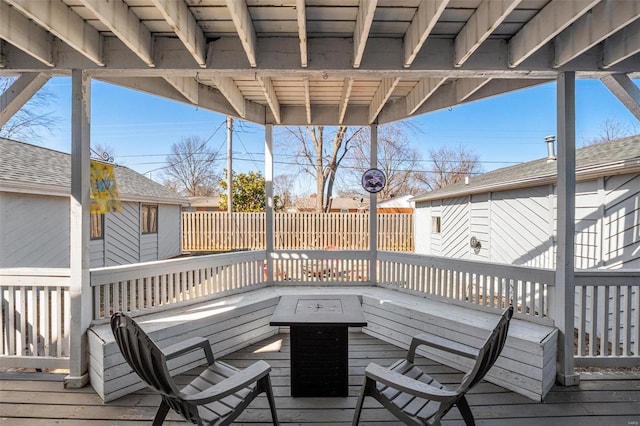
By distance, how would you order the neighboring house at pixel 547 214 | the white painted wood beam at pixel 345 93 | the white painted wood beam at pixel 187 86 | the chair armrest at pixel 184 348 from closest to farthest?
the chair armrest at pixel 184 348
the white painted wood beam at pixel 187 86
the white painted wood beam at pixel 345 93
the neighboring house at pixel 547 214

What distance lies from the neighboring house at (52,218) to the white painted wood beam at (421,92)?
593cm

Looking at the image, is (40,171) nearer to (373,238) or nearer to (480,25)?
(373,238)

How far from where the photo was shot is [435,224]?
9.10 metres

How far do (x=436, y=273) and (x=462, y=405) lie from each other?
1.85m

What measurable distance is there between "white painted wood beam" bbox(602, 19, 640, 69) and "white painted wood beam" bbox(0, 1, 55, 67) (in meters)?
4.31

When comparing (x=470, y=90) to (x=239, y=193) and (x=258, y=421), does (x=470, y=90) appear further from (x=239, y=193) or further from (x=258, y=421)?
(x=239, y=193)

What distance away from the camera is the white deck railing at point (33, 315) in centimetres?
259

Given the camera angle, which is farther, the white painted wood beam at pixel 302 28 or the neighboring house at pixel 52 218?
the neighboring house at pixel 52 218

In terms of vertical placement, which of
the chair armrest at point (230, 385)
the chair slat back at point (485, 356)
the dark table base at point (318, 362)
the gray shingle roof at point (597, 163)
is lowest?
the dark table base at point (318, 362)

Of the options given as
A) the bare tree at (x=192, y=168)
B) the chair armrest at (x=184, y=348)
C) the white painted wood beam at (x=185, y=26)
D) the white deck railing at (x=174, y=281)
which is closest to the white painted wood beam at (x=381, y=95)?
the white painted wood beam at (x=185, y=26)

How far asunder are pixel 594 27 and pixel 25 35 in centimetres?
397

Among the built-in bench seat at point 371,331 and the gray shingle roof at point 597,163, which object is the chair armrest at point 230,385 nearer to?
the built-in bench seat at point 371,331

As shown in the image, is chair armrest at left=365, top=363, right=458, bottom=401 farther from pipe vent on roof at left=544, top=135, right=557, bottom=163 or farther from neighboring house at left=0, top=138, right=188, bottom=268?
pipe vent on roof at left=544, top=135, right=557, bottom=163

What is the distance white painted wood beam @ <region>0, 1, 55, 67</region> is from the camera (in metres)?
1.98
